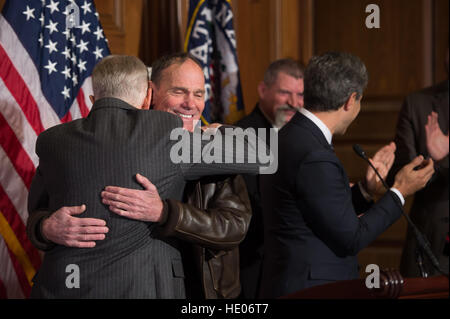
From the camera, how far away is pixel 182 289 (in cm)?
189

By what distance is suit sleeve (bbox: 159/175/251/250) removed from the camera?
69.9 inches

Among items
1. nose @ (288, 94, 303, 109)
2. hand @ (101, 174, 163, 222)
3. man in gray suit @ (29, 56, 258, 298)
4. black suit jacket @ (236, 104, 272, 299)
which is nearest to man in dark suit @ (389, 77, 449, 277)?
nose @ (288, 94, 303, 109)

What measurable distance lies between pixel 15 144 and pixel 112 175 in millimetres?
1093

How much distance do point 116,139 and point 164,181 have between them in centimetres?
20

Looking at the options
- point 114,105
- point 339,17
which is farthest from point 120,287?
point 339,17

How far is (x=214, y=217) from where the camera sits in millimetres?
1888

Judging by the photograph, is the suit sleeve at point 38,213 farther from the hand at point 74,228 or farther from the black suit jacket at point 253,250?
the black suit jacket at point 253,250

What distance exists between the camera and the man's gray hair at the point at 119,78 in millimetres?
1807

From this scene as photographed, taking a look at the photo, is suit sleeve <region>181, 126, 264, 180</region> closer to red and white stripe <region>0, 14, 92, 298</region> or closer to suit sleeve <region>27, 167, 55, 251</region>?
suit sleeve <region>27, 167, 55, 251</region>

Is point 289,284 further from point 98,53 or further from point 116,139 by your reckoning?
point 98,53

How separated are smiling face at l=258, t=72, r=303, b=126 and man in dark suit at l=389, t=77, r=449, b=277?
69cm

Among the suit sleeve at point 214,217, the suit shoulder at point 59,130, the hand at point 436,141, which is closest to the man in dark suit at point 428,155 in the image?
the hand at point 436,141

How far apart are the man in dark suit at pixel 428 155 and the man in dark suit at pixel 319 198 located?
103cm

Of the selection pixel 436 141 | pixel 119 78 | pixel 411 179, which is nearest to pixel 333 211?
pixel 411 179
